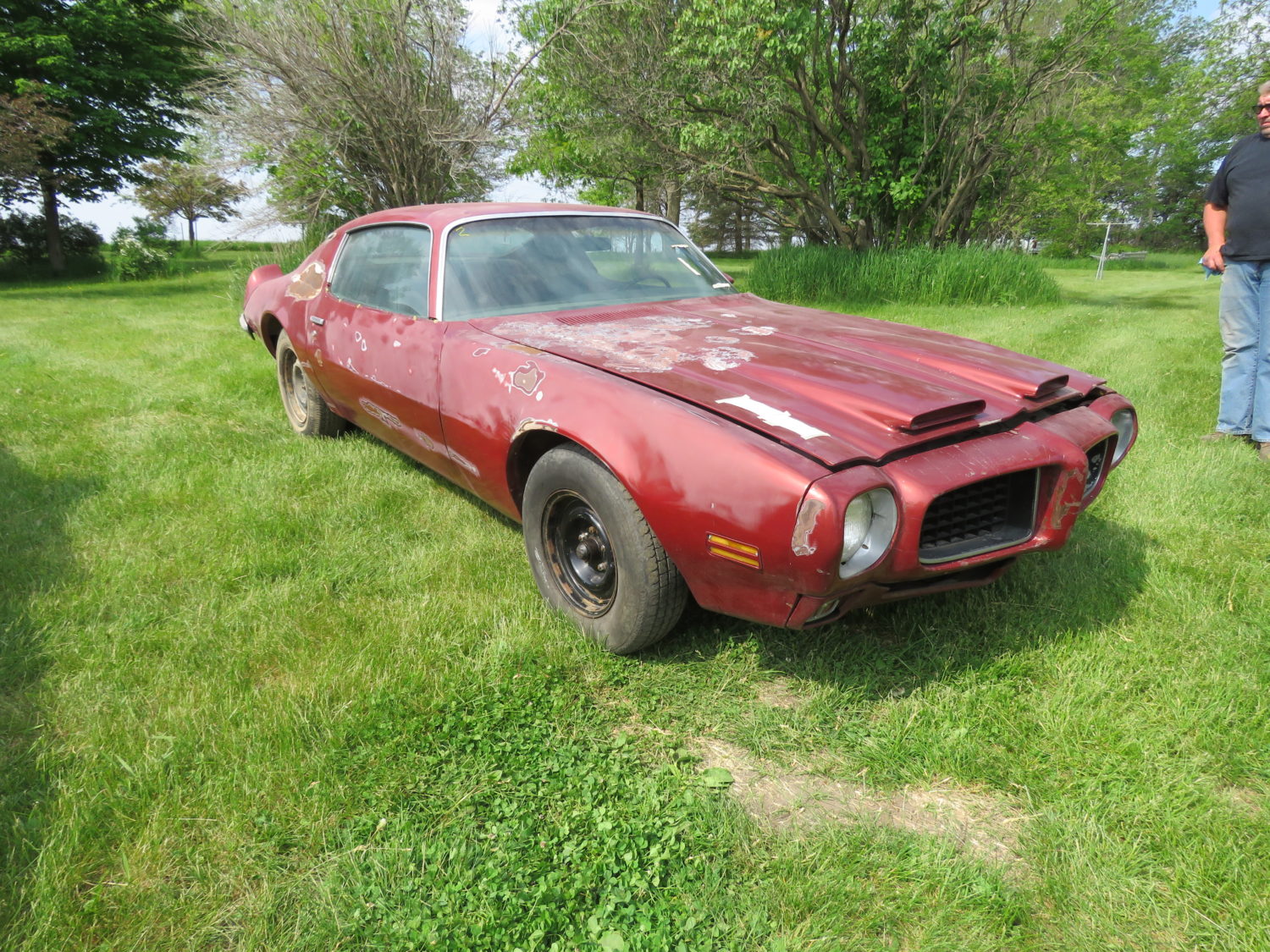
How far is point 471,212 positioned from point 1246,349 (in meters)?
4.27

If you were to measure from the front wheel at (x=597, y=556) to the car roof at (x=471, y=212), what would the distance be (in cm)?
150

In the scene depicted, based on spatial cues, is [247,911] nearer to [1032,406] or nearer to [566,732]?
[566,732]

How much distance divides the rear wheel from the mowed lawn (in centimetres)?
111

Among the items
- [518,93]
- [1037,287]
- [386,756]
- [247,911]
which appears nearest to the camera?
[247,911]

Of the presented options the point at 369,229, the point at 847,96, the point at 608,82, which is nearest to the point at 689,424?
the point at 369,229

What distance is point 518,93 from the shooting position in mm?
12570

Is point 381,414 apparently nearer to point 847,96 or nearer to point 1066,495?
point 1066,495

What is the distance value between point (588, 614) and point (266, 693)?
979 mm

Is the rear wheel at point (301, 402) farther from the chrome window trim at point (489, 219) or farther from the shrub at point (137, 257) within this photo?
the shrub at point (137, 257)

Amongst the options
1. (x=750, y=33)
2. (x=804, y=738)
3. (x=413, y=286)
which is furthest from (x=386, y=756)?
(x=750, y=33)

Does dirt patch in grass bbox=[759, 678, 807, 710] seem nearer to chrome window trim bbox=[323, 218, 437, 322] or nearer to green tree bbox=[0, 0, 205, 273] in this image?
chrome window trim bbox=[323, 218, 437, 322]

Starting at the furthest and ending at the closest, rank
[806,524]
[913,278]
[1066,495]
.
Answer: [913,278] → [1066,495] → [806,524]

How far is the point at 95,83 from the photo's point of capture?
1862 centimetres

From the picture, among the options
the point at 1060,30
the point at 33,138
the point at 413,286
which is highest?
the point at 1060,30
